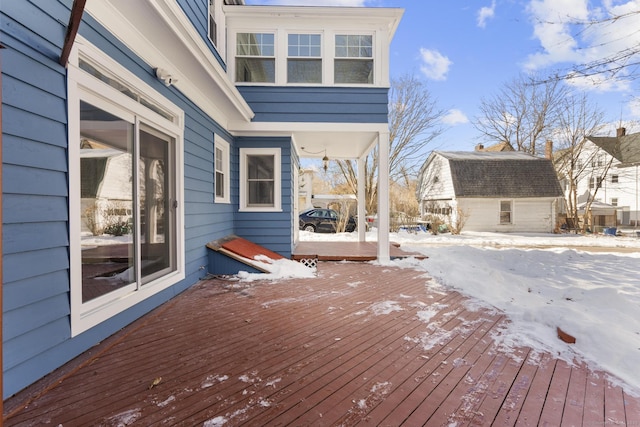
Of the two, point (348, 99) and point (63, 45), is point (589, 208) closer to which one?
point (348, 99)

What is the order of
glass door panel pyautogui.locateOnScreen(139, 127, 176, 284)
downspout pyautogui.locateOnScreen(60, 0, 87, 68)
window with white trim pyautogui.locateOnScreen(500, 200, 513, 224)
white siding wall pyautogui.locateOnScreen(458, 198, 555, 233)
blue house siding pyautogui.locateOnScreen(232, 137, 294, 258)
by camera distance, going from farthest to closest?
window with white trim pyautogui.locateOnScreen(500, 200, 513, 224), white siding wall pyautogui.locateOnScreen(458, 198, 555, 233), blue house siding pyautogui.locateOnScreen(232, 137, 294, 258), glass door panel pyautogui.locateOnScreen(139, 127, 176, 284), downspout pyautogui.locateOnScreen(60, 0, 87, 68)

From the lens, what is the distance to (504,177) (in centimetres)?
1525

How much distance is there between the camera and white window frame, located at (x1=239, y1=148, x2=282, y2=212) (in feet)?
19.6

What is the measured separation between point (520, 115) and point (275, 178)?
2033 cm

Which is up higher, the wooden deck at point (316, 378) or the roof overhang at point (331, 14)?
the roof overhang at point (331, 14)

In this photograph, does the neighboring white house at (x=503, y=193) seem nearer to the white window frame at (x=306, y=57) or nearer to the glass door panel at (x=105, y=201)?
the white window frame at (x=306, y=57)

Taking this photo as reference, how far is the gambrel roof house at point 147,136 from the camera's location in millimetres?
1797

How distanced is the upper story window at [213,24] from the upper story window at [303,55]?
134 cm

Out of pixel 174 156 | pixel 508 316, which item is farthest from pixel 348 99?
pixel 508 316

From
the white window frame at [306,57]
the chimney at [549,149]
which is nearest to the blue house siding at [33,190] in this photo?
the white window frame at [306,57]

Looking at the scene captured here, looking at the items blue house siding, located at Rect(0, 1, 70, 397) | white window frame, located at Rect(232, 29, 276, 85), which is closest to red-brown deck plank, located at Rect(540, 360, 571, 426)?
blue house siding, located at Rect(0, 1, 70, 397)

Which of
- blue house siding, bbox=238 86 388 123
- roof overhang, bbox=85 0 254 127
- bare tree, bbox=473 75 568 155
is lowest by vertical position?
roof overhang, bbox=85 0 254 127

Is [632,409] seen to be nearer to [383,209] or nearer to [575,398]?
[575,398]

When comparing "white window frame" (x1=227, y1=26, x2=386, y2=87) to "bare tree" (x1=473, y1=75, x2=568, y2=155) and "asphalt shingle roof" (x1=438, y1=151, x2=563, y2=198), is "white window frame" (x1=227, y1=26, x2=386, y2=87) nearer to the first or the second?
"asphalt shingle roof" (x1=438, y1=151, x2=563, y2=198)
